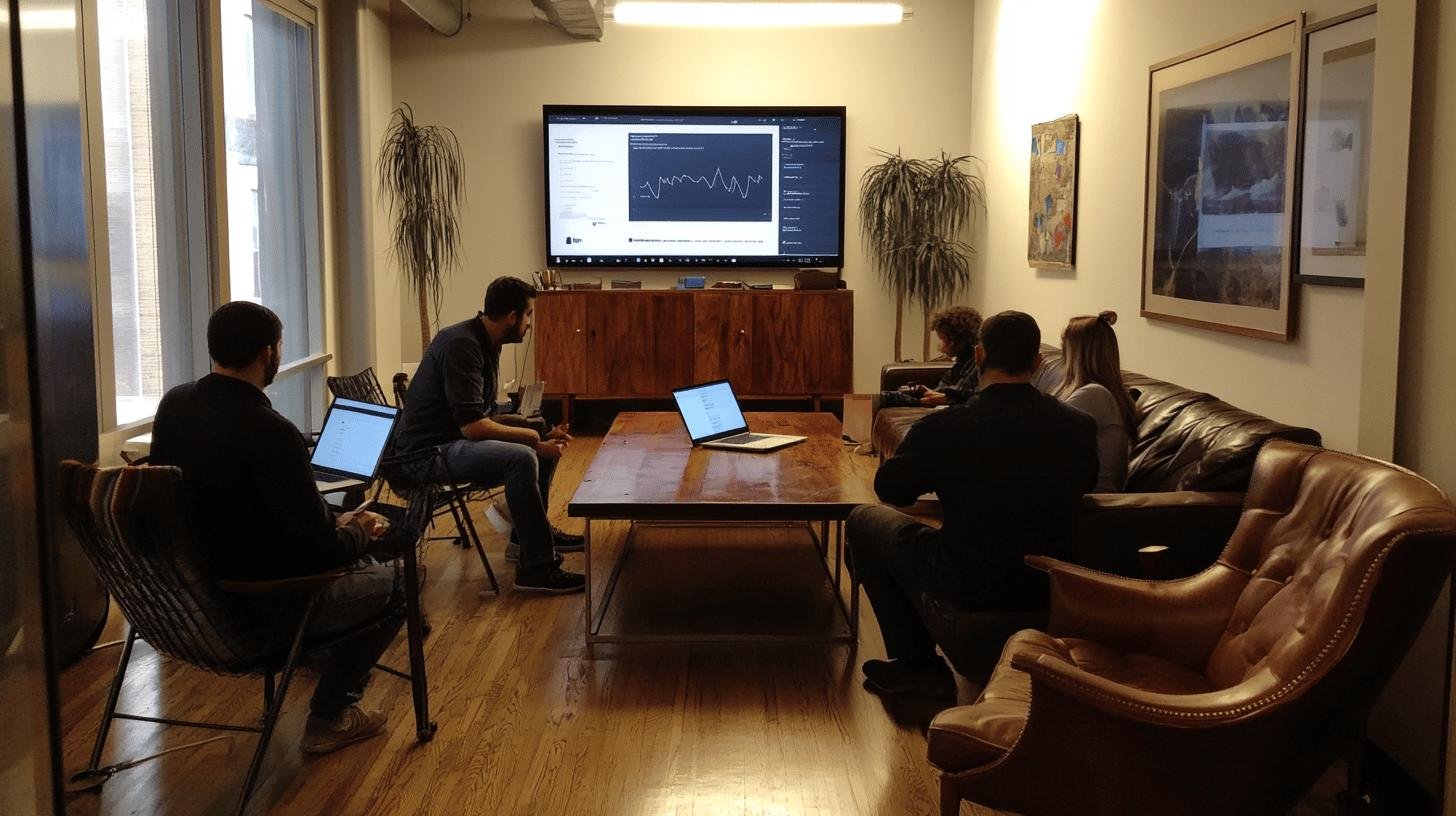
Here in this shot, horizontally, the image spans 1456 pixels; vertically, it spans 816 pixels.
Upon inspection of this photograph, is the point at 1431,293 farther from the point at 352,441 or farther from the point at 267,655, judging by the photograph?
the point at 352,441

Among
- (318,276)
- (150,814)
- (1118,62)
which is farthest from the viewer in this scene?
(318,276)

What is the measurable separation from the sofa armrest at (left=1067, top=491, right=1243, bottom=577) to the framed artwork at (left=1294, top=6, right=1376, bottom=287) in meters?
0.88

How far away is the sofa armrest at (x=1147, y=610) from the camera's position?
3010 mm

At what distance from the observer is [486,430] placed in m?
5.07

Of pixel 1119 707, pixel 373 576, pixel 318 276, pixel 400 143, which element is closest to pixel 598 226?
pixel 400 143

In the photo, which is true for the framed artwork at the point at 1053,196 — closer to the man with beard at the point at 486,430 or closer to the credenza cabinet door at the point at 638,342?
the credenza cabinet door at the point at 638,342

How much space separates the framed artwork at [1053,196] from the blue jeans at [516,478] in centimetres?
336

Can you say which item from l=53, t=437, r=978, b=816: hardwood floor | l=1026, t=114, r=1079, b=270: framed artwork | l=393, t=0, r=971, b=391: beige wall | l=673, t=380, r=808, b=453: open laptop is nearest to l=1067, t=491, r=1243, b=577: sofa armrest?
l=53, t=437, r=978, b=816: hardwood floor

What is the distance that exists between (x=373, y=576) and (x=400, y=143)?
5640 mm

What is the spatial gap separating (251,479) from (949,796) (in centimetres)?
180

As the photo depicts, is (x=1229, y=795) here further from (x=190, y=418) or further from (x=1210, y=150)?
(x=1210, y=150)

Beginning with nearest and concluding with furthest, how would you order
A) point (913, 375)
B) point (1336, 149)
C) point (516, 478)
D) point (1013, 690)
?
point (1013, 690) → point (1336, 149) → point (516, 478) → point (913, 375)

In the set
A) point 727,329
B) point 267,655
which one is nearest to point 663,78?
point 727,329

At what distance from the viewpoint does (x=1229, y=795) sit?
8.08ft
